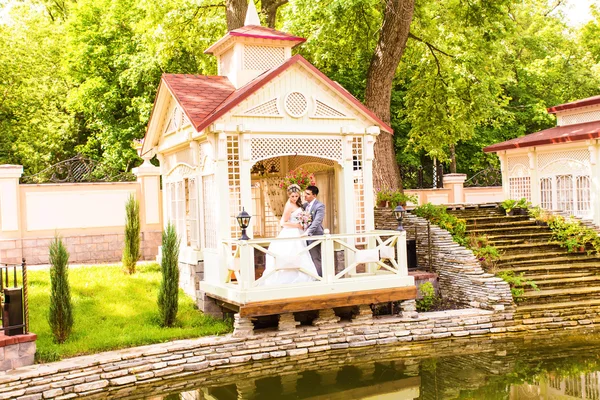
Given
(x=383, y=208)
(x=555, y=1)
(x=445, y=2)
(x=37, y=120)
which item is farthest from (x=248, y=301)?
(x=555, y=1)

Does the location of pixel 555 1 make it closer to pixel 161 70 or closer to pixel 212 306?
pixel 161 70

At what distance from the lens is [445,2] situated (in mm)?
19781

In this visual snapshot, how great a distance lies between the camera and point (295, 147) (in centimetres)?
1208

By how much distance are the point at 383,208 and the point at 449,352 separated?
17.4ft

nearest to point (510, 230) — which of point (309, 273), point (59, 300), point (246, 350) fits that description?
point (309, 273)

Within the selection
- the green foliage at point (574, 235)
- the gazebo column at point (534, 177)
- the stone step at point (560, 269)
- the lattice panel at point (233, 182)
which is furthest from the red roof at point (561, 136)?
the lattice panel at point (233, 182)

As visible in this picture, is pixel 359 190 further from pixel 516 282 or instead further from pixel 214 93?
pixel 516 282

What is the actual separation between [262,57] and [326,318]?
5.28m

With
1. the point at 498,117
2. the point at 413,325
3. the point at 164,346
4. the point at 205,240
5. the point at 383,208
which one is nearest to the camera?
A: the point at 164,346

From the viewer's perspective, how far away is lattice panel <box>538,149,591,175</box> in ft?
54.8

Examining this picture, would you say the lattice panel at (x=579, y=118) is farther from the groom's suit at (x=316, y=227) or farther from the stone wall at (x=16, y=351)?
the stone wall at (x=16, y=351)

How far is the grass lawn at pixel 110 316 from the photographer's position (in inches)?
399

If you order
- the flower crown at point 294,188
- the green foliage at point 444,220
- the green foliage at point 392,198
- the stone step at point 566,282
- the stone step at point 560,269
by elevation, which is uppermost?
the flower crown at point 294,188

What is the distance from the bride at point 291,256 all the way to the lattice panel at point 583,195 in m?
8.55
